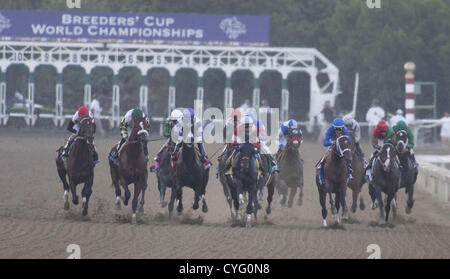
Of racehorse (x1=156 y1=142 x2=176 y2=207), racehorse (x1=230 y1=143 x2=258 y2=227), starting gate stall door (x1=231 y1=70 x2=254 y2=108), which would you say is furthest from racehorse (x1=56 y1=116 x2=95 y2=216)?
starting gate stall door (x1=231 y1=70 x2=254 y2=108)

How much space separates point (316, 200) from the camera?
51.1 ft

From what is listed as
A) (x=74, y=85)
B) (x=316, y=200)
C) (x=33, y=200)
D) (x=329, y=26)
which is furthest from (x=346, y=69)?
(x=33, y=200)

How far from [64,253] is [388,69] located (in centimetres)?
2836

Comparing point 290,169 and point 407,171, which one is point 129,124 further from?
point 407,171

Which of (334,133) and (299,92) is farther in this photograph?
(299,92)

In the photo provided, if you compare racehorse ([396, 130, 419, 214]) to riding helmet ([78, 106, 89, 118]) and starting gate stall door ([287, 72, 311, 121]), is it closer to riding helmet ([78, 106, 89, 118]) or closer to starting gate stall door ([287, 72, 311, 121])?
riding helmet ([78, 106, 89, 118])

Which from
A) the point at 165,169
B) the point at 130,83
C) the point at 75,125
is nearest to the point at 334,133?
the point at 165,169

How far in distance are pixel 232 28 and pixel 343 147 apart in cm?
2277

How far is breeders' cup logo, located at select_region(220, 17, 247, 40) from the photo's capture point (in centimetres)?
3403

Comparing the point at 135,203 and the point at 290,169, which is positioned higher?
the point at 290,169

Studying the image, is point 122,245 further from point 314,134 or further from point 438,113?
point 438,113

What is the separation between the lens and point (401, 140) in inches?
497

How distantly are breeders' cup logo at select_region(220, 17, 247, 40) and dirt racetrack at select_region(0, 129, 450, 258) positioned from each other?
17872 millimetres

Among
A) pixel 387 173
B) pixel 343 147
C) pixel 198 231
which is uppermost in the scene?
pixel 343 147
